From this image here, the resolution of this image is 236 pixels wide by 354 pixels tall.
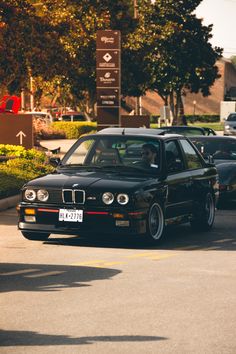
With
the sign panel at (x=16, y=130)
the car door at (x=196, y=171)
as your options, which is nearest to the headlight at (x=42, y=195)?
the car door at (x=196, y=171)

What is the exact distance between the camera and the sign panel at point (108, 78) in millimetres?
35156

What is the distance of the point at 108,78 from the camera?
35469 mm

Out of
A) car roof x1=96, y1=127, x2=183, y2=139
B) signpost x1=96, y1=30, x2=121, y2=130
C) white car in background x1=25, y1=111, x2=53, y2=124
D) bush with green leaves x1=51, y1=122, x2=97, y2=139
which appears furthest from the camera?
bush with green leaves x1=51, y1=122, x2=97, y2=139

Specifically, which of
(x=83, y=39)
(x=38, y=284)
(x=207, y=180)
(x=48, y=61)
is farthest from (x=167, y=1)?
(x=38, y=284)

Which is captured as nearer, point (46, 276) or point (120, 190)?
point (46, 276)

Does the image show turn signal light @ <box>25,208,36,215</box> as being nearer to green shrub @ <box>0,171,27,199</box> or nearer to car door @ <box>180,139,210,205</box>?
car door @ <box>180,139,210,205</box>

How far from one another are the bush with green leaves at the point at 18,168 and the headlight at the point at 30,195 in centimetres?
536

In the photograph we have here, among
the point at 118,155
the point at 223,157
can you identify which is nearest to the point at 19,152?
the point at 223,157

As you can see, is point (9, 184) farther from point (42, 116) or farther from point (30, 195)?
point (42, 116)

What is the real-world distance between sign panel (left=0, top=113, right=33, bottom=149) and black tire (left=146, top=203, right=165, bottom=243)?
13553mm

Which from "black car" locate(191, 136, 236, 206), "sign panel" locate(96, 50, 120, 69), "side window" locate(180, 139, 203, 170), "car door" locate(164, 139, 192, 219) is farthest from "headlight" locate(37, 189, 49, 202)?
"sign panel" locate(96, 50, 120, 69)

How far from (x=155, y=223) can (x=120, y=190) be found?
0.86m

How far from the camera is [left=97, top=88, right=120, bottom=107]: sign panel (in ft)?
117

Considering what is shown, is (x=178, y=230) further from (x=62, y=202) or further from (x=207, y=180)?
(x=62, y=202)
